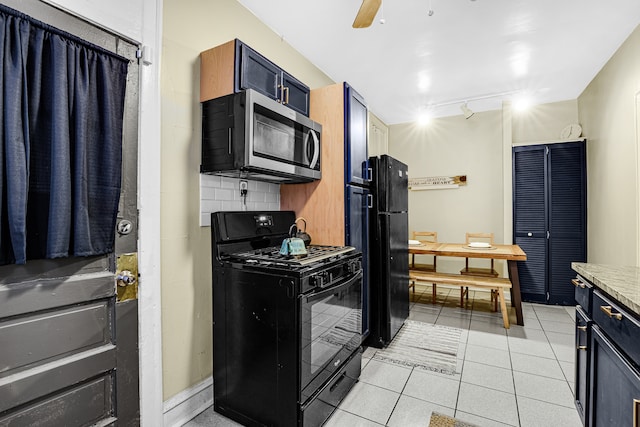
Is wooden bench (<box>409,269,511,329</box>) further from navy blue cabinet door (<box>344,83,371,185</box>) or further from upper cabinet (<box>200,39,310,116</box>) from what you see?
upper cabinet (<box>200,39,310,116</box>)

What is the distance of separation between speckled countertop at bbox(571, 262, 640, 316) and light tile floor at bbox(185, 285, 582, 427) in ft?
3.22

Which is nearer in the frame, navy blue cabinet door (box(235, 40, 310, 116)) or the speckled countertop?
the speckled countertop

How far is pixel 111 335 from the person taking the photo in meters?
1.45

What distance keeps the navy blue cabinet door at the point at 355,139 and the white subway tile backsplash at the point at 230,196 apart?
66 centimetres

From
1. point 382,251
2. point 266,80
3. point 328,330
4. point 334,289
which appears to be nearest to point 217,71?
point 266,80

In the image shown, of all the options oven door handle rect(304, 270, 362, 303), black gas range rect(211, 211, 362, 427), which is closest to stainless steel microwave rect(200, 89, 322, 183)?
black gas range rect(211, 211, 362, 427)

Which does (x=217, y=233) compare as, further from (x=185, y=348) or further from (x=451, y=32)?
(x=451, y=32)

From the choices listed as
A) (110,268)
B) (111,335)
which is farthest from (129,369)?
(110,268)

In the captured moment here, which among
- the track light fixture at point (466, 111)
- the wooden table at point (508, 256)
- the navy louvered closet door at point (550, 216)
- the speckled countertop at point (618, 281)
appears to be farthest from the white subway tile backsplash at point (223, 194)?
the navy louvered closet door at point (550, 216)

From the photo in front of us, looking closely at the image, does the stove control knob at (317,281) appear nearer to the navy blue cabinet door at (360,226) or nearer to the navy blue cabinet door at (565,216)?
the navy blue cabinet door at (360,226)

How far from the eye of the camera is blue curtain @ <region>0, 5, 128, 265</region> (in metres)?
1.09

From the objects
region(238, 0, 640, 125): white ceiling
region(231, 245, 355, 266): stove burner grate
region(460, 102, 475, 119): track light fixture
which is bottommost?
region(231, 245, 355, 266): stove burner grate

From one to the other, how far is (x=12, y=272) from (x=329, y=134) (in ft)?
6.85

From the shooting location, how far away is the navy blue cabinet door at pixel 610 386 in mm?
1079
